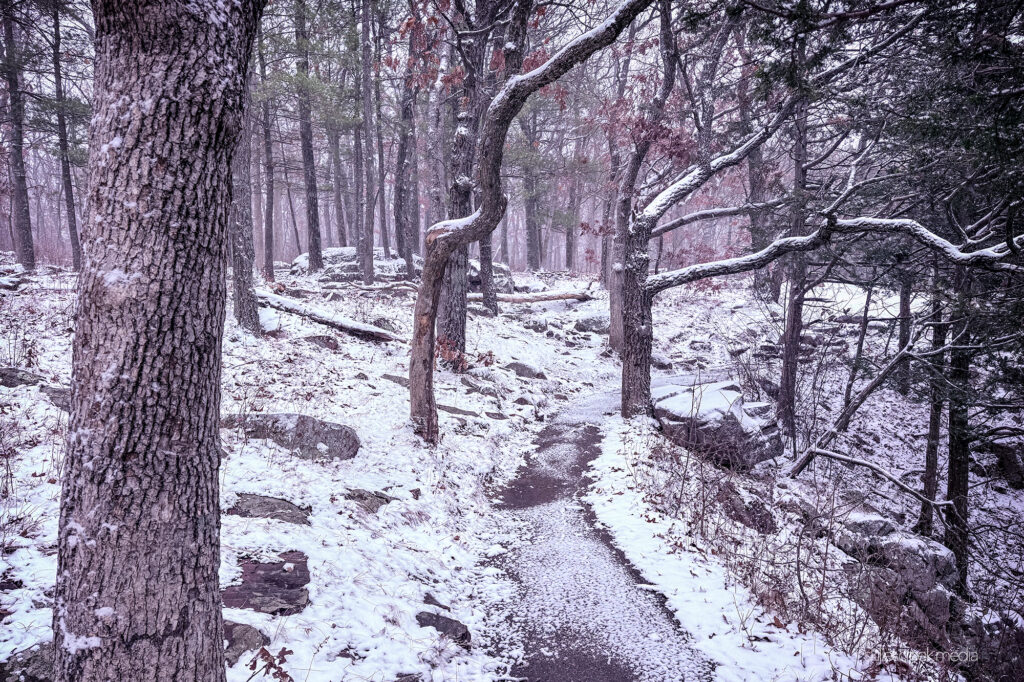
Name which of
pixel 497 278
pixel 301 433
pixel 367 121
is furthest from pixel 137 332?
pixel 497 278

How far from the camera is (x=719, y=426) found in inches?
336

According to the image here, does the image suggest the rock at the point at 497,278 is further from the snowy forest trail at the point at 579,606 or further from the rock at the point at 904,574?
the rock at the point at 904,574

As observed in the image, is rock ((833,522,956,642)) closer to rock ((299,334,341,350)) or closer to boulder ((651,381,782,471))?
boulder ((651,381,782,471))

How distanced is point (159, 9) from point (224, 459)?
4.61 m

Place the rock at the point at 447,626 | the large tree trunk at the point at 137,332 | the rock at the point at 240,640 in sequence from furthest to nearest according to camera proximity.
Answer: the rock at the point at 447,626 < the rock at the point at 240,640 < the large tree trunk at the point at 137,332

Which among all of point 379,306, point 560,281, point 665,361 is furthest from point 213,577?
point 560,281

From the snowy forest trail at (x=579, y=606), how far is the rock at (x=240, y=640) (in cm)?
184

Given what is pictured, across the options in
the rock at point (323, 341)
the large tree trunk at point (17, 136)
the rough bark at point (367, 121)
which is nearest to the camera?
the rock at point (323, 341)

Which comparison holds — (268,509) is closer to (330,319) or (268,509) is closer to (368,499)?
(368,499)

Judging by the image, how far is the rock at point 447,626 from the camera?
3.99 metres

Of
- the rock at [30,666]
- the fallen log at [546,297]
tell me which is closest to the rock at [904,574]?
the rock at [30,666]

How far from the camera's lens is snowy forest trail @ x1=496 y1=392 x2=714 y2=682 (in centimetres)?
379

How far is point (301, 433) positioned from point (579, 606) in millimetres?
3860

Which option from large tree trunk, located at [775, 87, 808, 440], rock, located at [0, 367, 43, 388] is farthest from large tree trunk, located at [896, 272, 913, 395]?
rock, located at [0, 367, 43, 388]
